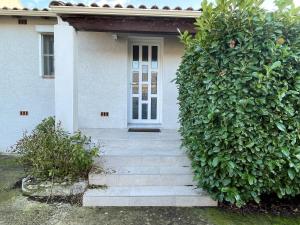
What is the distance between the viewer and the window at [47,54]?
24.8ft

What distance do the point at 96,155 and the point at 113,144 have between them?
1.04 m

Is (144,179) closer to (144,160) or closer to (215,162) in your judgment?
(144,160)

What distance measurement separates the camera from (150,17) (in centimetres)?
529

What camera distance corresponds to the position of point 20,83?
24.9 ft

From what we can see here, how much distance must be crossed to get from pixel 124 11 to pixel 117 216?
11.9 feet

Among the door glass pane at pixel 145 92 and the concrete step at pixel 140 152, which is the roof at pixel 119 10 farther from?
the door glass pane at pixel 145 92

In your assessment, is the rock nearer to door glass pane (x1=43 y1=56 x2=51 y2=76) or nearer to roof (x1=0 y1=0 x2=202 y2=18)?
roof (x1=0 y1=0 x2=202 y2=18)

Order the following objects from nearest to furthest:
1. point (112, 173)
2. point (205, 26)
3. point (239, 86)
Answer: point (239, 86) < point (205, 26) < point (112, 173)

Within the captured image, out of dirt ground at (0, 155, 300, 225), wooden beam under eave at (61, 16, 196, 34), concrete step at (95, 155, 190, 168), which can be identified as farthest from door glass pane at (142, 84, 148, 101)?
dirt ground at (0, 155, 300, 225)

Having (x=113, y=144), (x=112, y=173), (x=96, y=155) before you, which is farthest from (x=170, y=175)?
(x=113, y=144)

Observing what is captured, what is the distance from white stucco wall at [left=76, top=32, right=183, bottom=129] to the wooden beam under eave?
1.92 meters

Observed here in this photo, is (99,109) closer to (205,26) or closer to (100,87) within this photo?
(100,87)

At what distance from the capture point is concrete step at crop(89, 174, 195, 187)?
443 centimetres

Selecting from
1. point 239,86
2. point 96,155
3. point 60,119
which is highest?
point 239,86
